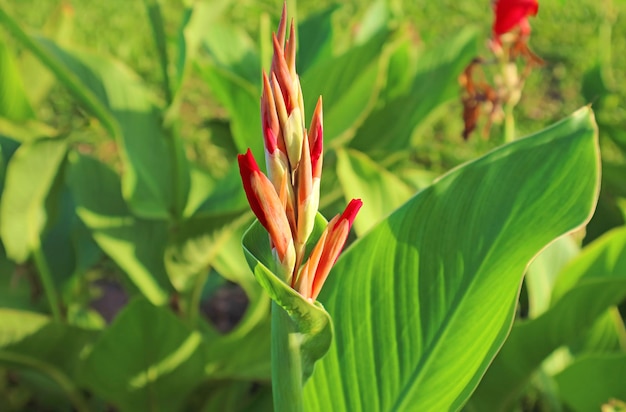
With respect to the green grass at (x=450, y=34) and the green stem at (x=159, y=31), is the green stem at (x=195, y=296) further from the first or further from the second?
the green grass at (x=450, y=34)

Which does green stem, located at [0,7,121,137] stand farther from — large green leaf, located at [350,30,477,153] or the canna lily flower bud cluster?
the canna lily flower bud cluster

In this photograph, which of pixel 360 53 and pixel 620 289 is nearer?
pixel 620 289

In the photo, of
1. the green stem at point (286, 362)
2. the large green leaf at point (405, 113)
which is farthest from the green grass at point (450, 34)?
the green stem at point (286, 362)

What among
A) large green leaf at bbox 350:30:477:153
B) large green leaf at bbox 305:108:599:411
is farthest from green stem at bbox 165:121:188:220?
large green leaf at bbox 305:108:599:411

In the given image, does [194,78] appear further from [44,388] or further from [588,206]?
[588,206]

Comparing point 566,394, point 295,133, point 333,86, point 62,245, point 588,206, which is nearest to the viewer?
point 295,133

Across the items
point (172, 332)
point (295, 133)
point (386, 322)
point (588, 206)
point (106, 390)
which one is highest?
point (295, 133)

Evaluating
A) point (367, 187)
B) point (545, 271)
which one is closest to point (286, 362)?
point (367, 187)

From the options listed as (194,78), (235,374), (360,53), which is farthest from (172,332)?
(194,78)
